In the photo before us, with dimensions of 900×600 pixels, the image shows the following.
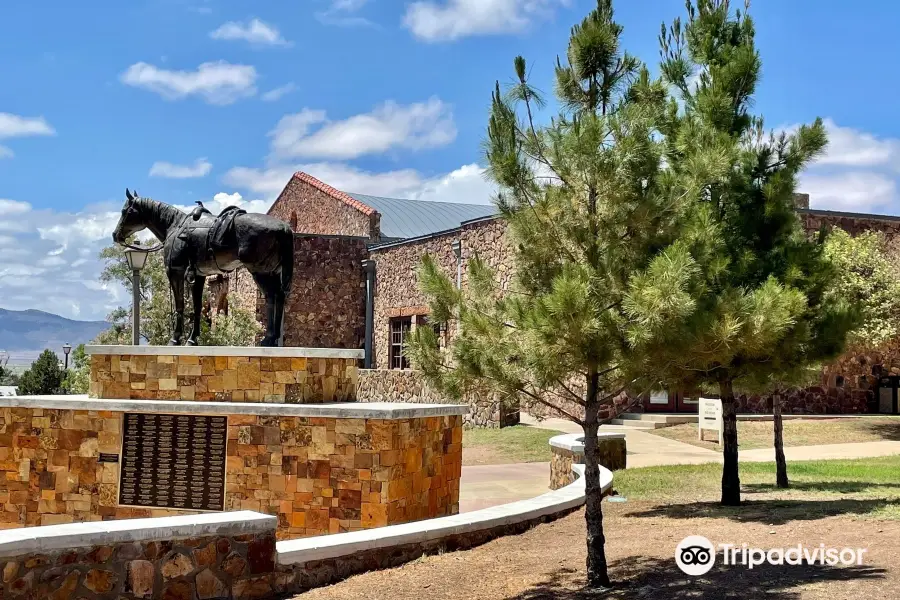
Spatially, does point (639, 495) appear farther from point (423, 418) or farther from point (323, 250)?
point (323, 250)

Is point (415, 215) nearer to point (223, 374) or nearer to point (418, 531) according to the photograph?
point (223, 374)

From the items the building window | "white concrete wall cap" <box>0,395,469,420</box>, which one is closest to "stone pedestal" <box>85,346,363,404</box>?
"white concrete wall cap" <box>0,395,469,420</box>

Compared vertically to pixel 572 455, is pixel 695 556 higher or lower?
lower

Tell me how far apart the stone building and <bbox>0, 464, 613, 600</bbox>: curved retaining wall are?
36.3 feet

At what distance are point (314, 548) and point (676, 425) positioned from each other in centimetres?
1415

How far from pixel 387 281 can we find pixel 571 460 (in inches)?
617

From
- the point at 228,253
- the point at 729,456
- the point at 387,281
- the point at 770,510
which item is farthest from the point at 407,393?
the point at 770,510

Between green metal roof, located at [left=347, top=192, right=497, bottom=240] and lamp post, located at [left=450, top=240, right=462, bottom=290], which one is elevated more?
green metal roof, located at [left=347, top=192, right=497, bottom=240]

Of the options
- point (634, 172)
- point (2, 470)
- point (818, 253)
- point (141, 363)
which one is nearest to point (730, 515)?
point (818, 253)

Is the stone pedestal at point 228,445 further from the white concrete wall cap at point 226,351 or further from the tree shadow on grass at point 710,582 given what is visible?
the tree shadow on grass at point 710,582

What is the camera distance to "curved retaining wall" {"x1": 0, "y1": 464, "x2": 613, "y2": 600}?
5.67 meters

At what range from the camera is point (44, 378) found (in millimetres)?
33406

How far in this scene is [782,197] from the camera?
10.2 metres

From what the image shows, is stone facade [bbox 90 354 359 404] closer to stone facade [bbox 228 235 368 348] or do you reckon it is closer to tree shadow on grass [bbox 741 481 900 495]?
tree shadow on grass [bbox 741 481 900 495]
